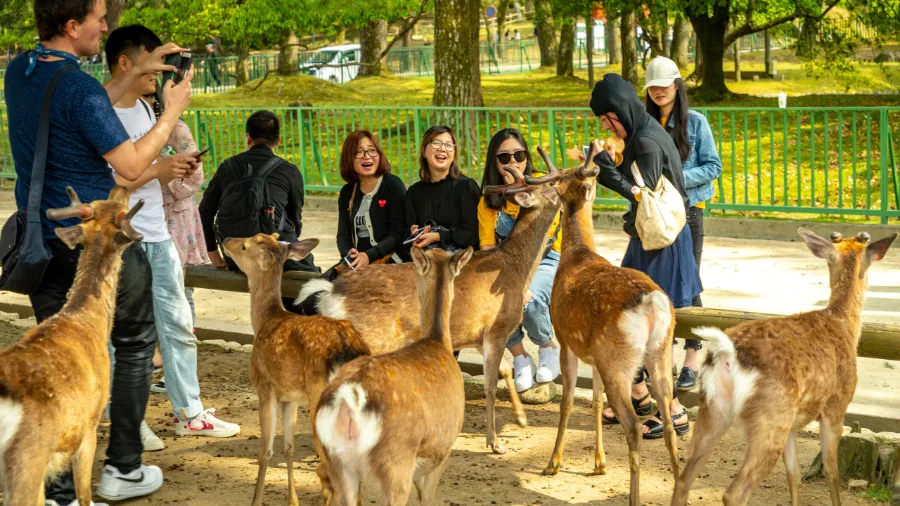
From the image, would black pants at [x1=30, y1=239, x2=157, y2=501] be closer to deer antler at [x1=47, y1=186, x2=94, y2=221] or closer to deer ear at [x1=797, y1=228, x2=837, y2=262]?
deer antler at [x1=47, y1=186, x2=94, y2=221]

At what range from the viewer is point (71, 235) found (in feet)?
16.4

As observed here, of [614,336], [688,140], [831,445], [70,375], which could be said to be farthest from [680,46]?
[70,375]

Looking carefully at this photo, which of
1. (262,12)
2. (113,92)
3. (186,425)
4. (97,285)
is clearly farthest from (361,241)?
(262,12)

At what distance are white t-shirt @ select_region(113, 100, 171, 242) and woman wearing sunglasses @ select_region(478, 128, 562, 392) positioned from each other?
2.34m

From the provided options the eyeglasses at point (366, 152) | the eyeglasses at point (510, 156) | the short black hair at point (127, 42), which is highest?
the short black hair at point (127, 42)

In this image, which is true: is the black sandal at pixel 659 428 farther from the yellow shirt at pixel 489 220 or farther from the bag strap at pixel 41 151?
the bag strap at pixel 41 151

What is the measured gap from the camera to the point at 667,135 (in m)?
6.71

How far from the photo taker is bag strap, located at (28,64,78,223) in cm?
494

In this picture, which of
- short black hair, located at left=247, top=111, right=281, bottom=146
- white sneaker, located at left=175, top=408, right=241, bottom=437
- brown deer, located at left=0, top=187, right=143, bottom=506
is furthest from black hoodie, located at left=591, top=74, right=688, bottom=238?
brown deer, located at left=0, top=187, right=143, bottom=506

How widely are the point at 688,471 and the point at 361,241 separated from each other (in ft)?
10.4

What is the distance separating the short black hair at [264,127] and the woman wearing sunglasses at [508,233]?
1467 mm

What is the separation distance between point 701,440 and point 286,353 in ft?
6.71

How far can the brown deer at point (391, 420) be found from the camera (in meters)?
4.43

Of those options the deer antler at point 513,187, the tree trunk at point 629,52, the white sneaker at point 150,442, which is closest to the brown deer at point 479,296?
the deer antler at point 513,187
